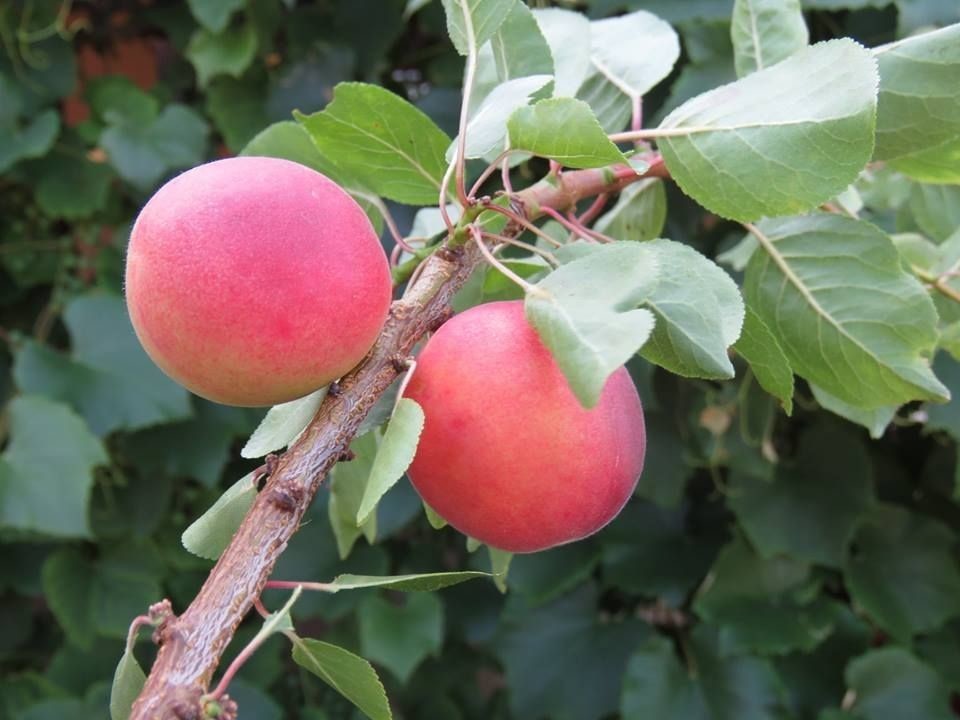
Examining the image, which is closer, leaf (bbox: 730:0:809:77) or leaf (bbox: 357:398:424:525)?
leaf (bbox: 357:398:424:525)

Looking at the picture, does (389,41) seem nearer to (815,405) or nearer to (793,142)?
(815,405)

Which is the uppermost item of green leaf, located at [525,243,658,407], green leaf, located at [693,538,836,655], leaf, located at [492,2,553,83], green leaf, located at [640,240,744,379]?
leaf, located at [492,2,553,83]

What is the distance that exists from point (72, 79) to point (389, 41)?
395 mm

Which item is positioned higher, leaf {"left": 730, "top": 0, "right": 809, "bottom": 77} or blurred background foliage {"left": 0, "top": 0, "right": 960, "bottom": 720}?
leaf {"left": 730, "top": 0, "right": 809, "bottom": 77}

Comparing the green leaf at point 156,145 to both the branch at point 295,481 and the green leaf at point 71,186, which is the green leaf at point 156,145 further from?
the branch at point 295,481

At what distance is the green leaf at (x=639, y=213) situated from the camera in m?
0.45

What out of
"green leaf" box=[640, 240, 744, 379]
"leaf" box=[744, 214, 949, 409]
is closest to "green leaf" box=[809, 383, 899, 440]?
"leaf" box=[744, 214, 949, 409]

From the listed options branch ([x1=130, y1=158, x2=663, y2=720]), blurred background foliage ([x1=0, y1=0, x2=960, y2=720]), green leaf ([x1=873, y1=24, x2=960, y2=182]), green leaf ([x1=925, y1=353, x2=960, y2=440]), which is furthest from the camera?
blurred background foliage ([x1=0, y1=0, x2=960, y2=720])

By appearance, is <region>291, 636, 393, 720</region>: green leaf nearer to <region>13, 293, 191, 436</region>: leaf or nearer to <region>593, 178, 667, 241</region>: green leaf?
<region>593, 178, 667, 241</region>: green leaf

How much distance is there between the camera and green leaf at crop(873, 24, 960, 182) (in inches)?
13.2

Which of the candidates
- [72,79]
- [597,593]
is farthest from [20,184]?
[597,593]

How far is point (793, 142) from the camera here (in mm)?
286

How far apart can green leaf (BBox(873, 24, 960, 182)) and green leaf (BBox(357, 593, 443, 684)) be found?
2.38ft

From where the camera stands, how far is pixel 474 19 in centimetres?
33
